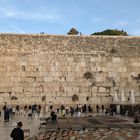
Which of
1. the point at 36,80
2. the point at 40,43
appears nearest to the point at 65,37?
the point at 40,43

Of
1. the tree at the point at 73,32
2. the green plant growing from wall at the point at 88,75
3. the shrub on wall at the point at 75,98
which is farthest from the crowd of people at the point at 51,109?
the tree at the point at 73,32

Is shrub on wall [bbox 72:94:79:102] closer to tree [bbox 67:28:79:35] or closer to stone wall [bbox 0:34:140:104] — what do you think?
stone wall [bbox 0:34:140:104]

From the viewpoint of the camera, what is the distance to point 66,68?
88.1ft

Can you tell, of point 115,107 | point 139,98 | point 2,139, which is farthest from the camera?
point 139,98

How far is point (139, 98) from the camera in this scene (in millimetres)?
26766

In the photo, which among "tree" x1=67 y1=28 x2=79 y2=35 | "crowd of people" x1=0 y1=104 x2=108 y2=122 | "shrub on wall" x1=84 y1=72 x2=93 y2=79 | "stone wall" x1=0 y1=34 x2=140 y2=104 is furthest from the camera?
"tree" x1=67 y1=28 x2=79 y2=35

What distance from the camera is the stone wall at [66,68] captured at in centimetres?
2642

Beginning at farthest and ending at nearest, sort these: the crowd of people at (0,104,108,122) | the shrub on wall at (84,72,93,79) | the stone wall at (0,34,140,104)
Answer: the shrub on wall at (84,72,93,79)
the stone wall at (0,34,140,104)
the crowd of people at (0,104,108,122)

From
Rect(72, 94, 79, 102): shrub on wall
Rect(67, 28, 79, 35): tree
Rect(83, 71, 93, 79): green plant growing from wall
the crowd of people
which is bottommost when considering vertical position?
the crowd of people

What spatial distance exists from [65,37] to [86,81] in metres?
3.10

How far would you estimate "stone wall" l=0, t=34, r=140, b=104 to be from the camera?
2642 cm

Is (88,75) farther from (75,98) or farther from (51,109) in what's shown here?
(51,109)

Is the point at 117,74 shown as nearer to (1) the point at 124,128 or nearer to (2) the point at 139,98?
(2) the point at 139,98

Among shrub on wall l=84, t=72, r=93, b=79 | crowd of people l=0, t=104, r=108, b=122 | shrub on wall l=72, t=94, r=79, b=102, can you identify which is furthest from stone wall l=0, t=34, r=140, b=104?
crowd of people l=0, t=104, r=108, b=122
